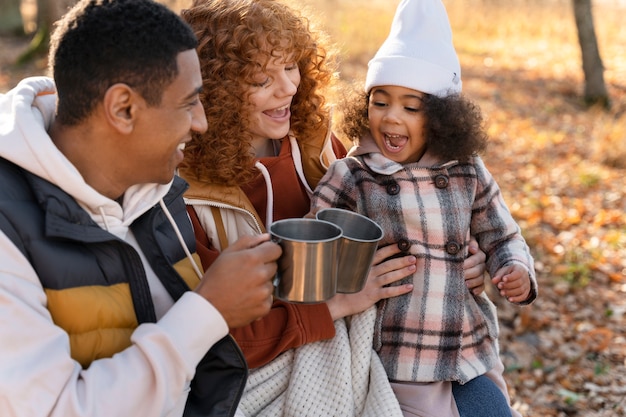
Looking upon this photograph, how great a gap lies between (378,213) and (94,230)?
1093mm

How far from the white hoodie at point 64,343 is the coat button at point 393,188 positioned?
94 cm

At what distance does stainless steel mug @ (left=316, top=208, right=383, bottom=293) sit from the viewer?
6.57ft

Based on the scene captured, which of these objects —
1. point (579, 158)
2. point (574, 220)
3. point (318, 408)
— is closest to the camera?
point (318, 408)

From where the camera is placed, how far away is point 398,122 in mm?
2555

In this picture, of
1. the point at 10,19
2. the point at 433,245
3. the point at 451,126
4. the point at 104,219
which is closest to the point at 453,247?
the point at 433,245

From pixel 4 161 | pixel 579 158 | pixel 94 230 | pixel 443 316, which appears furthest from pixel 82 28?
pixel 579 158

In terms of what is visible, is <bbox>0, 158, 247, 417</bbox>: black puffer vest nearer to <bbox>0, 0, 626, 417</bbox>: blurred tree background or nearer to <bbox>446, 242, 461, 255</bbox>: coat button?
<bbox>446, 242, 461, 255</bbox>: coat button

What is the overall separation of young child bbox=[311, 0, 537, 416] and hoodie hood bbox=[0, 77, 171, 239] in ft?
2.41

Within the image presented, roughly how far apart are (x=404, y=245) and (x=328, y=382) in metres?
0.57

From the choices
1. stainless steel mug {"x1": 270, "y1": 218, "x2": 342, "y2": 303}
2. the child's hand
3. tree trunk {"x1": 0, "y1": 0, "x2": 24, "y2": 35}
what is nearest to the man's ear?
stainless steel mug {"x1": 270, "y1": 218, "x2": 342, "y2": 303}

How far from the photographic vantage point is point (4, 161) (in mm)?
1775

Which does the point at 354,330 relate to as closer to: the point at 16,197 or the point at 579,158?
the point at 16,197

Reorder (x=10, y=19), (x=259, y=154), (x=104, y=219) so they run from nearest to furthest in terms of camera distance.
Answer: (x=104, y=219) → (x=259, y=154) → (x=10, y=19)

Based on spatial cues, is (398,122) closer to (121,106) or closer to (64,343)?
(121,106)
